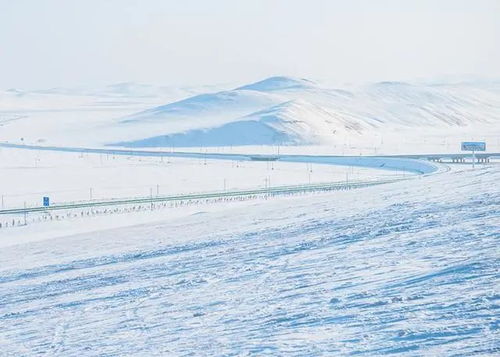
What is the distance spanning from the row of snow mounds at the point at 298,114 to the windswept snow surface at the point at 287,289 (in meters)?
64.3

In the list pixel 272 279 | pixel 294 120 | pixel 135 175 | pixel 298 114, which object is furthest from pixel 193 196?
pixel 298 114

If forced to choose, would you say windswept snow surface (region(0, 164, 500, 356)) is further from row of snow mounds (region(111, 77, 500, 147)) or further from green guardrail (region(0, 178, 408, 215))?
row of snow mounds (region(111, 77, 500, 147))

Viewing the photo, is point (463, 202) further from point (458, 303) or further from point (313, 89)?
point (313, 89)

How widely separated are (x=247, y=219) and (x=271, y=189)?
18.2 meters

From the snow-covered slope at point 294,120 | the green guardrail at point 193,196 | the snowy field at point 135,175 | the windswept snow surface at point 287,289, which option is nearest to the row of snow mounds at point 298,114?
the snow-covered slope at point 294,120

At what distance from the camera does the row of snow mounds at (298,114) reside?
270 feet

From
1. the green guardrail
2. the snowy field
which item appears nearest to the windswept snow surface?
the green guardrail

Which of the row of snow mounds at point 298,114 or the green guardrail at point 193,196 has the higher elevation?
the row of snow mounds at point 298,114

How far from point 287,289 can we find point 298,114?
80.4m

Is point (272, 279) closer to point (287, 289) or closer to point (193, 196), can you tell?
point (287, 289)

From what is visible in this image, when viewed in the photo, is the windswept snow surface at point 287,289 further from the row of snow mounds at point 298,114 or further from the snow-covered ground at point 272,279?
the row of snow mounds at point 298,114

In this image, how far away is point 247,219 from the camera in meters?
18.7

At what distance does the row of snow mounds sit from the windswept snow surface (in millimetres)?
64273

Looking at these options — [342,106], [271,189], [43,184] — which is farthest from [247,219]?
[342,106]
